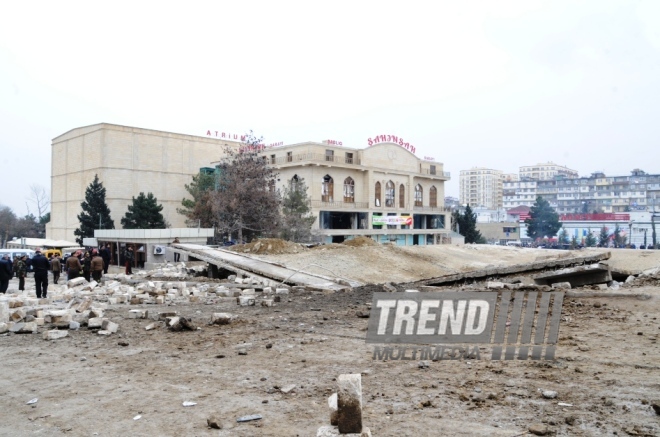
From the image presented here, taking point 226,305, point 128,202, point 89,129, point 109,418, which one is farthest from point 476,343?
point 89,129

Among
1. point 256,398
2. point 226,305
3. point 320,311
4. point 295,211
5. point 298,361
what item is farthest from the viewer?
point 295,211

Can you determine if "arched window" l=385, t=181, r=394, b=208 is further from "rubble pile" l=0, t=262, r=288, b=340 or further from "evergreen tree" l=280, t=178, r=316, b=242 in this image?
"rubble pile" l=0, t=262, r=288, b=340

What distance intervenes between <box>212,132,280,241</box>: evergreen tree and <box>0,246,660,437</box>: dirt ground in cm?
2328

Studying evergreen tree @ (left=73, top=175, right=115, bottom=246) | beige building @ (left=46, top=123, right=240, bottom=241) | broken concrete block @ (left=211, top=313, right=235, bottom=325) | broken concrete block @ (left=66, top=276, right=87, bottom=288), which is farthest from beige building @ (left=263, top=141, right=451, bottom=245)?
broken concrete block @ (left=211, top=313, right=235, bottom=325)

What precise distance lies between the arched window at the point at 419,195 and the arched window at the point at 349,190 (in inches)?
416

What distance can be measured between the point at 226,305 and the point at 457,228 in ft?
195

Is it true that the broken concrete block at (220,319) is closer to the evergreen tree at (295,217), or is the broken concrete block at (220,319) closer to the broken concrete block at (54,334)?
the broken concrete block at (54,334)

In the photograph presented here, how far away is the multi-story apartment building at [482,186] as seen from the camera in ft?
571

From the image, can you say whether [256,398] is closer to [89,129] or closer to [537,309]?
[537,309]

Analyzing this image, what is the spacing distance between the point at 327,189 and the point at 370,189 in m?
5.15

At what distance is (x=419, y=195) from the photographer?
6238 cm

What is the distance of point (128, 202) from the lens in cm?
5469

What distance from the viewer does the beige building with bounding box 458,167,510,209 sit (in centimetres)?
17400

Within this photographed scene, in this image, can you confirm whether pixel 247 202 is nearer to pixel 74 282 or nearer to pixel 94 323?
pixel 74 282
